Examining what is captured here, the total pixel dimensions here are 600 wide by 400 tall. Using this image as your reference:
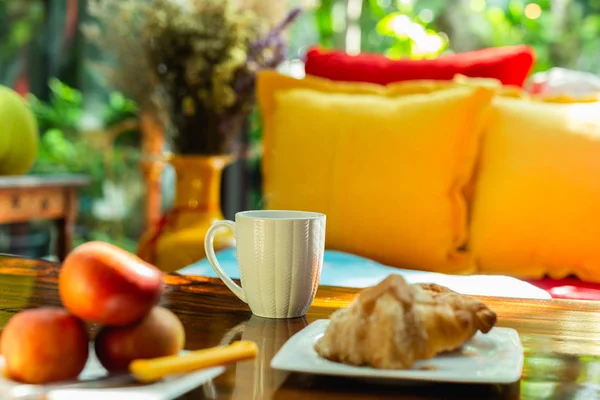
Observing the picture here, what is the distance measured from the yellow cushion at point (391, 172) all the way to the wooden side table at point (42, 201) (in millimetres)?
860

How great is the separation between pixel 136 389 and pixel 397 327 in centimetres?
21

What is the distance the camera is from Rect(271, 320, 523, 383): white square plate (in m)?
0.58

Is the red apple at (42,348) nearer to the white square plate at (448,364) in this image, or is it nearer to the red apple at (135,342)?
the red apple at (135,342)

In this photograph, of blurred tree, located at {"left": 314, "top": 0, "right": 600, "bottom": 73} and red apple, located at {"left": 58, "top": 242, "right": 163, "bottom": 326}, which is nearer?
red apple, located at {"left": 58, "top": 242, "right": 163, "bottom": 326}

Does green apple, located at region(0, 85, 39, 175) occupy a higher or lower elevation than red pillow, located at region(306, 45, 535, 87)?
lower

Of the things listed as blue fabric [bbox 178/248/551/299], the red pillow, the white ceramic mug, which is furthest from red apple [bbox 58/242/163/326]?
the red pillow

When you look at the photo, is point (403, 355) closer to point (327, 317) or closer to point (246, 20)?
point (327, 317)

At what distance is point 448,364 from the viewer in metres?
0.63

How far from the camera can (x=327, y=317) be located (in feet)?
2.82

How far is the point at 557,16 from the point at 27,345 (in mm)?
2711

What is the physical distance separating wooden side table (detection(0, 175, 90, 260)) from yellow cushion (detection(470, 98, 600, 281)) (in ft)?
4.26

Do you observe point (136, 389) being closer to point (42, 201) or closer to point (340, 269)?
point (340, 269)

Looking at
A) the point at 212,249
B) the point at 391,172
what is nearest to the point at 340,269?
the point at 391,172

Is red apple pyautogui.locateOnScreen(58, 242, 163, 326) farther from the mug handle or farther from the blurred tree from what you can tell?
the blurred tree
